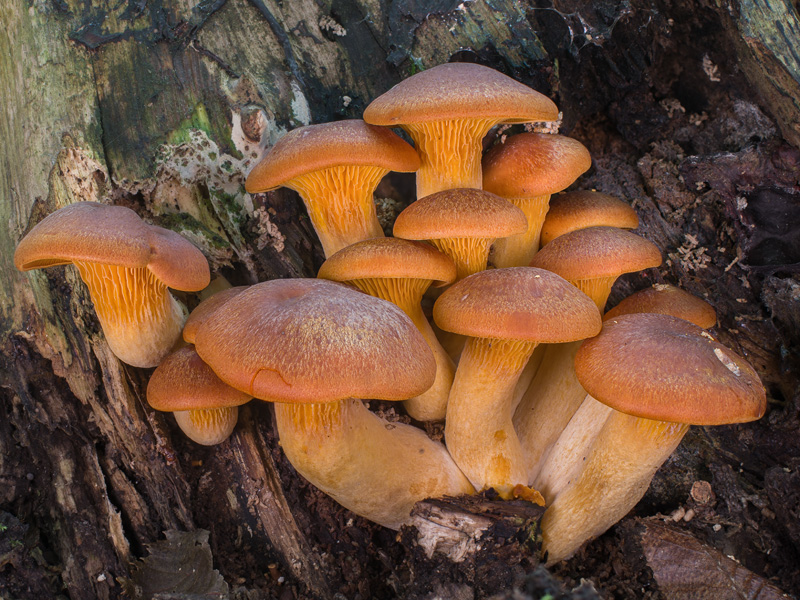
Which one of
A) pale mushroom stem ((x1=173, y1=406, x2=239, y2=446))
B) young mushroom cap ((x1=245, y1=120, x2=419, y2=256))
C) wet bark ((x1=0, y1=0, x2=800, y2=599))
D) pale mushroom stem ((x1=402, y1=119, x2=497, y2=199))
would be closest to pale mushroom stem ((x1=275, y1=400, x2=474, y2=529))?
wet bark ((x1=0, y1=0, x2=800, y2=599))

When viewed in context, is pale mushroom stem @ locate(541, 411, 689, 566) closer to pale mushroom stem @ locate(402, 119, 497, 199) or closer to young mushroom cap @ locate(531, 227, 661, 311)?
young mushroom cap @ locate(531, 227, 661, 311)

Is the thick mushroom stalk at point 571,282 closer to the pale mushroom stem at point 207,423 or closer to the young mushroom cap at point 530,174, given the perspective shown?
the young mushroom cap at point 530,174

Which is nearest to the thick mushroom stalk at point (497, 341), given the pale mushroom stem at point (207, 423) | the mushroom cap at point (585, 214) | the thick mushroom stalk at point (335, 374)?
the thick mushroom stalk at point (335, 374)

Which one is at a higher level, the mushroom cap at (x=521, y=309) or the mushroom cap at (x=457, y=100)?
the mushroom cap at (x=457, y=100)

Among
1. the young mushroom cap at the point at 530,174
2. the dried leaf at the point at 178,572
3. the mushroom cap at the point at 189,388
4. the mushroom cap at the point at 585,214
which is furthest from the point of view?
the mushroom cap at the point at 585,214

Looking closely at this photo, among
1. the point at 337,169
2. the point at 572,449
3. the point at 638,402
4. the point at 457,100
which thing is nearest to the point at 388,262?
the point at 337,169
